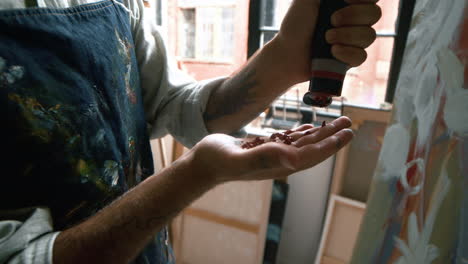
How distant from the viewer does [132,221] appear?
1.35 feet

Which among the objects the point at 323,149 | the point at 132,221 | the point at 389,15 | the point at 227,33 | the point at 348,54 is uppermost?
the point at 389,15

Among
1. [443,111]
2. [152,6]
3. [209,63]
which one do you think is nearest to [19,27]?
[443,111]

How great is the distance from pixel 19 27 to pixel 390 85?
163 cm

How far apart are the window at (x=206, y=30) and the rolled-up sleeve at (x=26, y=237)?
65.0 inches

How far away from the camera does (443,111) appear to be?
0.46 m

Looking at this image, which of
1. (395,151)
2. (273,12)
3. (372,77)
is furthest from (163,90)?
(372,77)

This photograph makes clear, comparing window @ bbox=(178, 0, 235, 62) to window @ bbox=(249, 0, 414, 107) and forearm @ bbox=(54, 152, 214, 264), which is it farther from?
forearm @ bbox=(54, 152, 214, 264)

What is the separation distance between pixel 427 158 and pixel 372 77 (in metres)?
1.20

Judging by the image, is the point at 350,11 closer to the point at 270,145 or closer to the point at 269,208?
the point at 270,145

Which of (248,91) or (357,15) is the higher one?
(357,15)

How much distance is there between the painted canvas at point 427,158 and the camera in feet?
1.36

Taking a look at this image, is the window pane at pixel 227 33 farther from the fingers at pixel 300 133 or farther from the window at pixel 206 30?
the fingers at pixel 300 133

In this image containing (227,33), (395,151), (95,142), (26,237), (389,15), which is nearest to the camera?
(26,237)

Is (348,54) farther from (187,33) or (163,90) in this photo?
(187,33)
